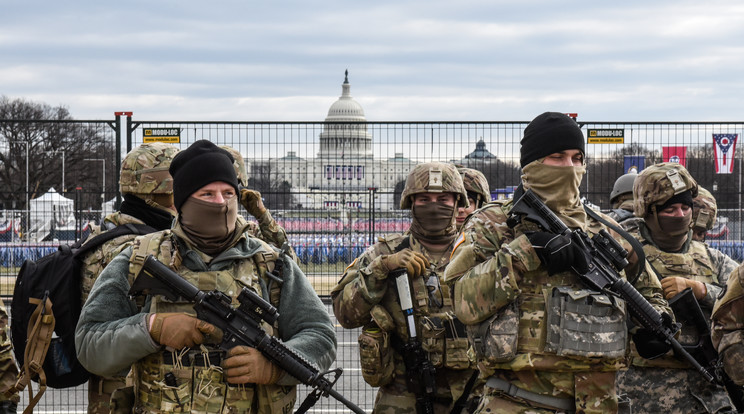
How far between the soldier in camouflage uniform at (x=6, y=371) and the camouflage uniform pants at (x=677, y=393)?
3.54 meters

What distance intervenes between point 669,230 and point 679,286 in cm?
44

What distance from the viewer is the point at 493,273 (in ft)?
12.6

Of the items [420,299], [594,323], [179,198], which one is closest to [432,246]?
[420,299]

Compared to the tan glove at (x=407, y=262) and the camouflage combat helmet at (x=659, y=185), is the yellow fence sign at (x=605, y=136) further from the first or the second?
the tan glove at (x=407, y=262)

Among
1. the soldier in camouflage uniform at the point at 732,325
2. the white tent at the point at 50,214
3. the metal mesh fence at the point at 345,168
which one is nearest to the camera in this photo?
the soldier in camouflage uniform at the point at 732,325

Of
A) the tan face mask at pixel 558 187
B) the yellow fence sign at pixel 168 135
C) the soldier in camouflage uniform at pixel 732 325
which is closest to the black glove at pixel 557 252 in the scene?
the tan face mask at pixel 558 187

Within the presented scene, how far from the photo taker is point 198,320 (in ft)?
11.8

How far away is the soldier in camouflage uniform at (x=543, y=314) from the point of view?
383 cm

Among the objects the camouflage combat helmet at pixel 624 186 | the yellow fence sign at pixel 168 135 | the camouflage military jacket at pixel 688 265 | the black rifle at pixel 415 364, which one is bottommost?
the black rifle at pixel 415 364

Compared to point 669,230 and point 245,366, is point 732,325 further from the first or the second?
point 245,366

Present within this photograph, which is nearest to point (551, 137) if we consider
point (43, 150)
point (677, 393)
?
point (677, 393)

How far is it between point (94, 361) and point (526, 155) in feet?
7.29

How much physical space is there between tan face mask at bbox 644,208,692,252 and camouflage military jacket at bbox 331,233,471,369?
4.96 ft

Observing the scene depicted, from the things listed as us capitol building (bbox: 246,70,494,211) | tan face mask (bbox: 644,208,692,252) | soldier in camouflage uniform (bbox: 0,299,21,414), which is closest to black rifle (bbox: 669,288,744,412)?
tan face mask (bbox: 644,208,692,252)
